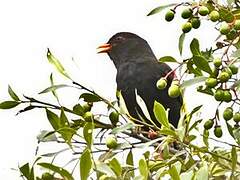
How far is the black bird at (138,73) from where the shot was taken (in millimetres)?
3906

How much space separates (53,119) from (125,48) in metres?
2.78

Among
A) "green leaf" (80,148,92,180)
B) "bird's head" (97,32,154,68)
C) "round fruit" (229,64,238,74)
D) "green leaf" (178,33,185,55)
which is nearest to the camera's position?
"green leaf" (80,148,92,180)

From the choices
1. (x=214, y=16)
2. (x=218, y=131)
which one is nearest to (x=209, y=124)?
(x=218, y=131)

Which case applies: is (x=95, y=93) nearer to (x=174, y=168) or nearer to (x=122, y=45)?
(x=174, y=168)

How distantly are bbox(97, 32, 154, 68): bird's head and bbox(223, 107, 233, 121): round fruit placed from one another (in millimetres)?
2583

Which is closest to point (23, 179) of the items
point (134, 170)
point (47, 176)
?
point (47, 176)

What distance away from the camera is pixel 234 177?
1772 mm

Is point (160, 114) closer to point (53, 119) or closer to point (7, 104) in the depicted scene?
point (53, 119)

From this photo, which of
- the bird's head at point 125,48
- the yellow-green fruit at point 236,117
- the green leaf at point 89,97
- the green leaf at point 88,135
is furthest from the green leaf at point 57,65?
the bird's head at point 125,48

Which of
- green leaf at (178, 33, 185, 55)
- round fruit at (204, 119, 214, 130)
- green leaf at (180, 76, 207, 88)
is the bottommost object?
round fruit at (204, 119, 214, 130)

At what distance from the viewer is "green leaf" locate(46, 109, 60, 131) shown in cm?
189

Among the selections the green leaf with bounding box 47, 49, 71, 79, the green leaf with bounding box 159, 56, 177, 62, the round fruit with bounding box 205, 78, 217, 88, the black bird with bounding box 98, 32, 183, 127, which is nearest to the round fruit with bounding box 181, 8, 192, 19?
the green leaf with bounding box 159, 56, 177, 62

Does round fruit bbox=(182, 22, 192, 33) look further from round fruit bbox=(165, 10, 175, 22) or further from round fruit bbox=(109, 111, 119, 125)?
round fruit bbox=(109, 111, 119, 125)

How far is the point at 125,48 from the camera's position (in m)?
4.65
